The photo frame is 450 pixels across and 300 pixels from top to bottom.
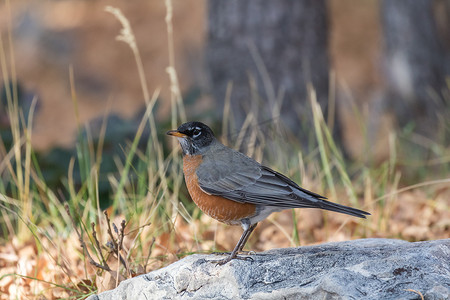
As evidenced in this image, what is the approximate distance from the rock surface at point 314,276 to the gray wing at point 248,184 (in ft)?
0.73

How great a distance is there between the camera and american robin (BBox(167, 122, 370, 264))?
8.84ft

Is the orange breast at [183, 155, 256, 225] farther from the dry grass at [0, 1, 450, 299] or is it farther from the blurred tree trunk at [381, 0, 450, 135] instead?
the blurred tree trunk at [381, 0, 450, 135]

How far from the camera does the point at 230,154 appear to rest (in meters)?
2.97

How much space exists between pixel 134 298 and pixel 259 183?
0.80 metres

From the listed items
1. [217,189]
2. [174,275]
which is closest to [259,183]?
[217,189]

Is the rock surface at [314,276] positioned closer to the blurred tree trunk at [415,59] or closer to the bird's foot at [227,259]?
the bird's foot at [227,259]

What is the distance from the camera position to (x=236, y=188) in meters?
2.76

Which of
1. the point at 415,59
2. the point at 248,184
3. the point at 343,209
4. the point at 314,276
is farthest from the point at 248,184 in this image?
the point at 415,59

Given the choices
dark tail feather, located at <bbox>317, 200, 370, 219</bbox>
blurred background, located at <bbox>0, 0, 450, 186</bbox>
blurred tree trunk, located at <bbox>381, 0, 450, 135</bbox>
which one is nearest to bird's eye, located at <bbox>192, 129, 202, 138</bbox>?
dark tail feather, located at <bbox>317, 200, 370, 219</bbox>

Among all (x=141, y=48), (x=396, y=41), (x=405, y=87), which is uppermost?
(x=396, y=41)

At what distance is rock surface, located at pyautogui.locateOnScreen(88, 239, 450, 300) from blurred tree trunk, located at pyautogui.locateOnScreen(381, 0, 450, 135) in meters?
6.32

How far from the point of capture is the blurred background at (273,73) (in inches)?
221

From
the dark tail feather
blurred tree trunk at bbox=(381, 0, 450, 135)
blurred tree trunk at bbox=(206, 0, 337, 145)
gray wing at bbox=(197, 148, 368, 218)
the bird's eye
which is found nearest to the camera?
the dark tail feather

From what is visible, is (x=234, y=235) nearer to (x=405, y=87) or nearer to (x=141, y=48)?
(x=405, y=87)
